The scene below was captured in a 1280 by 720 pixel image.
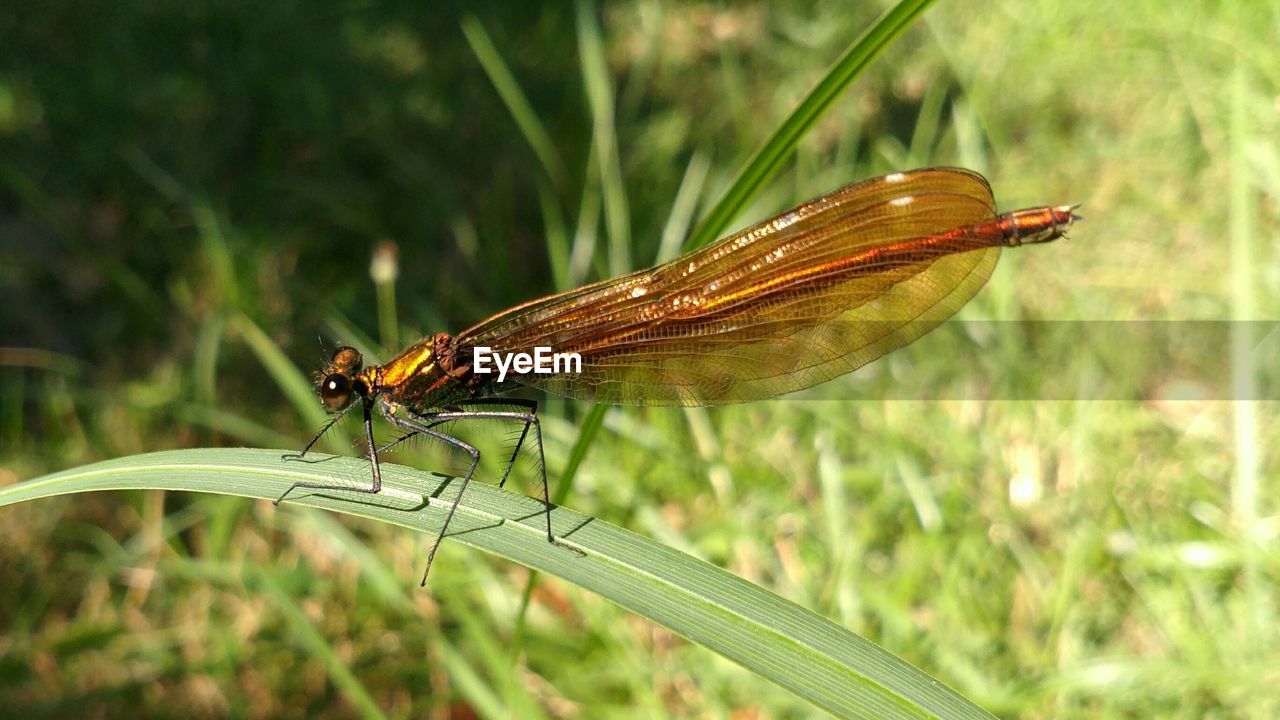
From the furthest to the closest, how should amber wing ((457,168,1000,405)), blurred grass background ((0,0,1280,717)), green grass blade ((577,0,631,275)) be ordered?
1. green grass blade ((577,0,631,275))
2. blurred grass background ((0,0,1280,717))
3. amber wing ((457,168,1000,405))

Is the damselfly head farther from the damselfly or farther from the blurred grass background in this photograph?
the blurred grass background

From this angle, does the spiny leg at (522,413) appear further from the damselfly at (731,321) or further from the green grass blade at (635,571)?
the green grass blade at (635,571)

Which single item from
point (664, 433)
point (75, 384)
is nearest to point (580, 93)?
point (664, 433)

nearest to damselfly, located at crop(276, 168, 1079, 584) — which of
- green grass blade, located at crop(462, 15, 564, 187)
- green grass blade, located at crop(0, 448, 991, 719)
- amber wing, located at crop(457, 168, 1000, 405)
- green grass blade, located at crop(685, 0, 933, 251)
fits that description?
amber wing, located at crop(457, 168, 1000, 405)

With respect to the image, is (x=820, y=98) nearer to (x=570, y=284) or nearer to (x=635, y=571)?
(x=635, y=571)

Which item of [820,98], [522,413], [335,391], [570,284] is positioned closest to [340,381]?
[335,391]
